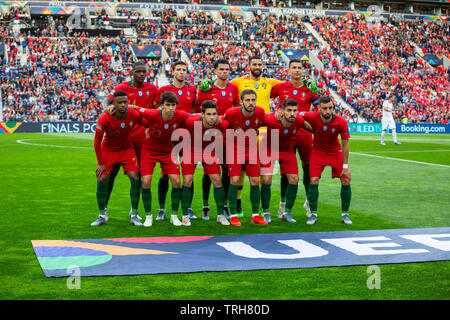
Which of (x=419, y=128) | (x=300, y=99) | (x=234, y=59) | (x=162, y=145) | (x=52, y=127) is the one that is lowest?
(x=419, y=128)

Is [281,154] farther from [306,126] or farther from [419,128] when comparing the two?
[419,128]

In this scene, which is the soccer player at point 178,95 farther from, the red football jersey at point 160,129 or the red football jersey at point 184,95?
the red football jersey at point 160,129

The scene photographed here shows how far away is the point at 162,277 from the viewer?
5.03 m

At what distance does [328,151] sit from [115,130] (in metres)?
3.14

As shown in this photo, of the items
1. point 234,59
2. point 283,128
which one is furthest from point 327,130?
point 234,59

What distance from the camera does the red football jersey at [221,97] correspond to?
8.58m

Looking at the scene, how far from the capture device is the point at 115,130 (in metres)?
7.75

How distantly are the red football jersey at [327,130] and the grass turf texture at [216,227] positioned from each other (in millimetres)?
1106

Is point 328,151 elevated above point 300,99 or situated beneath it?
situated beneath

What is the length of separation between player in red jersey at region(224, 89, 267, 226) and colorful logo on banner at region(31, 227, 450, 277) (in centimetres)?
114

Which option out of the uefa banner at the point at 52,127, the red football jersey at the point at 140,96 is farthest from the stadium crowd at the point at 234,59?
the red football jersey at the point at 140,96

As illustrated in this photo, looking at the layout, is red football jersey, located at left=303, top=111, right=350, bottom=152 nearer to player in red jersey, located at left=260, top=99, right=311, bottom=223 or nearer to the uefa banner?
player in red jersey, located at left=260, top=99, right=311, bottom=223
